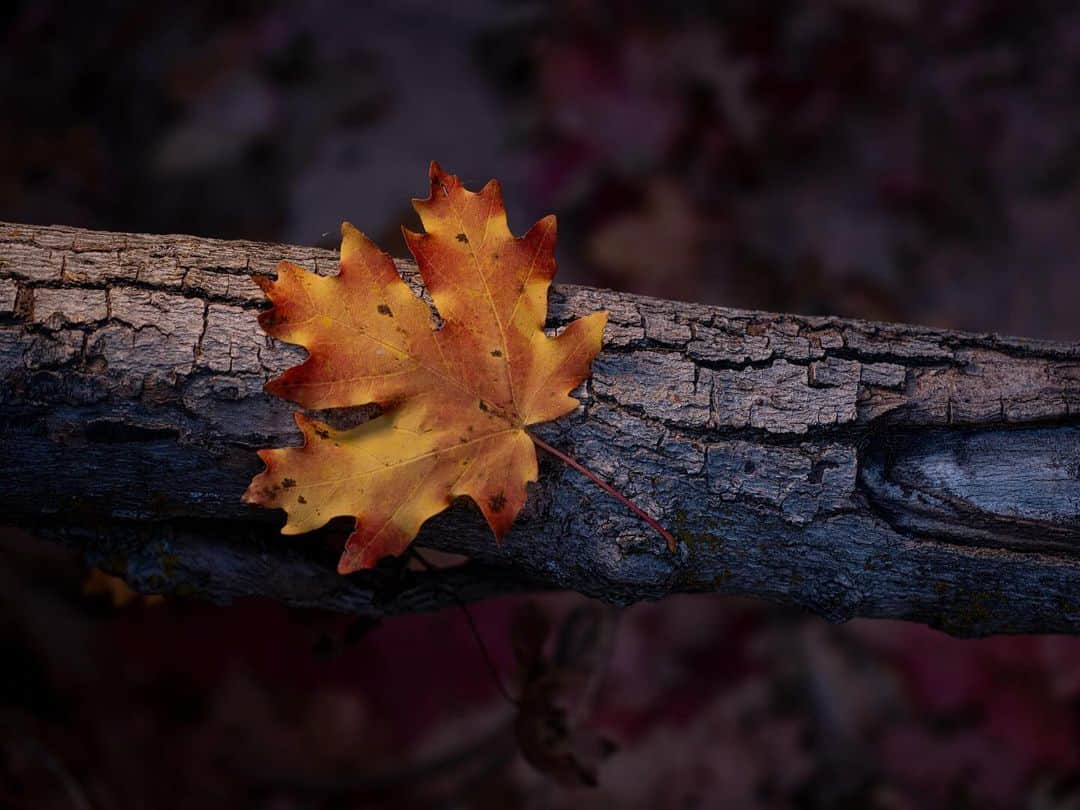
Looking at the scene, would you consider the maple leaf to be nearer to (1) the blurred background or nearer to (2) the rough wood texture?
(2) the rough wood texture

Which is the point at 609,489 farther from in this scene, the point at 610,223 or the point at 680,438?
the point at 610,223

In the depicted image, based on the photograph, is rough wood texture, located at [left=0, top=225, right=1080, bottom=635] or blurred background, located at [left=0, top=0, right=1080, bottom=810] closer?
rough wood texture, located at [left=0, top=225, right=1080, bottom=635]

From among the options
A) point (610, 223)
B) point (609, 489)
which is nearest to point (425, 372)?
point (609, 489)

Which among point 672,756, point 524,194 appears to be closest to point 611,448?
point 672,756

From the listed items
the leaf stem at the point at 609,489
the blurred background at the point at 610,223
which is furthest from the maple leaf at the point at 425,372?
the blurred background at the point at 610,223

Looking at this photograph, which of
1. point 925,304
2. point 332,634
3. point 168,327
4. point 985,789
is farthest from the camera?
point 925,304

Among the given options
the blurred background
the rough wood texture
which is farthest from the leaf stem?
the blurred background

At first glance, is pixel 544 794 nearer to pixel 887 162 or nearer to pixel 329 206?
pixel 329 206

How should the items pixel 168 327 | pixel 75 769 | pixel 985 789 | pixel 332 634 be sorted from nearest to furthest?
pixel 168 327 < pixel 332 634 < pixel 75 769 < pixel 985 789
